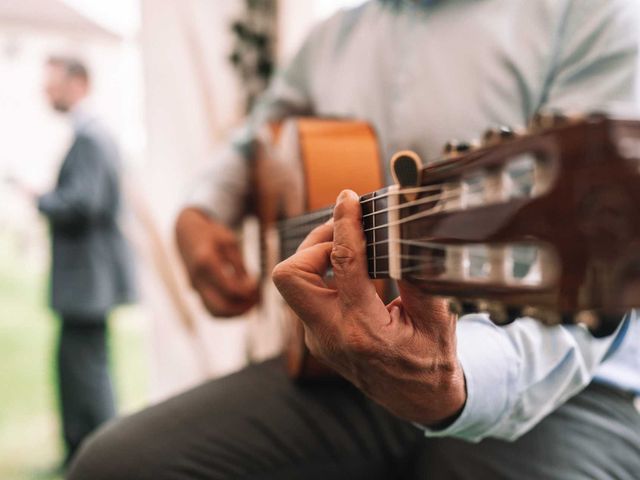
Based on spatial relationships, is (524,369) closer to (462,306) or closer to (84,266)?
(462,306)

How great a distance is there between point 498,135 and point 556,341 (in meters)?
0.31

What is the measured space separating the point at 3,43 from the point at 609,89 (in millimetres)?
2448

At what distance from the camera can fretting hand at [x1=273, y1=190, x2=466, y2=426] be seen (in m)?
0.42

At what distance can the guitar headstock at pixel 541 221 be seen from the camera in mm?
268

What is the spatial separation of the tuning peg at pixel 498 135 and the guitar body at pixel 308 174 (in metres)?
0.21

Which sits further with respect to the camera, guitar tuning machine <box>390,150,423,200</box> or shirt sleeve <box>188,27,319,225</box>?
shirt sleeve <box>188,27,319,225</box>

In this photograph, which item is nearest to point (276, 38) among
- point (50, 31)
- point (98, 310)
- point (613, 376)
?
point (98, 310)

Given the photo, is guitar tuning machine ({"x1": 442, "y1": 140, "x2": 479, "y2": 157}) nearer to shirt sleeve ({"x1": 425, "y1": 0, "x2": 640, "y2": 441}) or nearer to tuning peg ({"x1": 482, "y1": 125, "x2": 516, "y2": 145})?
tuning peg ({"x1": 482, "y1": 125, "x2": 516, "y2": 145})

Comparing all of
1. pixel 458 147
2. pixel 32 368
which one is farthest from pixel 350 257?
pixel 32 368

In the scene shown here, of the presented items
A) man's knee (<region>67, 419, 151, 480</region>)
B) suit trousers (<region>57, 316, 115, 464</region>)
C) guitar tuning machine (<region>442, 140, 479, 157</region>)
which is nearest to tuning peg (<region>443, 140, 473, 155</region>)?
guitar tuning machine (<region>442, 140, 479, 157</region>)

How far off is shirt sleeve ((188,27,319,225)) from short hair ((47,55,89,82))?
1.07 meters

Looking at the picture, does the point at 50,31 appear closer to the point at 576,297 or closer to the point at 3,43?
the point at 3,43

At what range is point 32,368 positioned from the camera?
2.30 meters

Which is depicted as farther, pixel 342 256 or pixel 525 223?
pixel 342 256
